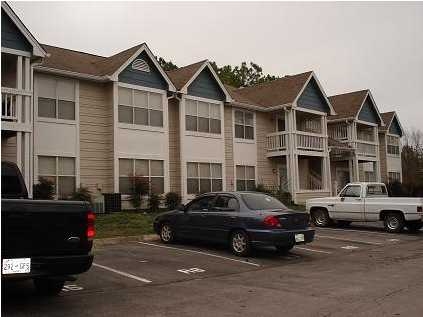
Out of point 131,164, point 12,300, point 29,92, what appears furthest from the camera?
point 131,164

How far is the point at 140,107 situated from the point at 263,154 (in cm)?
905

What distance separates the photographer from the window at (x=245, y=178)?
2739 centimetres

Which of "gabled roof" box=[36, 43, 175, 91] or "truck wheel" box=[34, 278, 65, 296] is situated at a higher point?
"gabled roof" box=[36, 43, 175, 91]

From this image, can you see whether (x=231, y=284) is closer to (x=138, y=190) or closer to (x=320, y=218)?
(x=320, y=218)

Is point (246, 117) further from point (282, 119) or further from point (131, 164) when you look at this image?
point (131, 164)

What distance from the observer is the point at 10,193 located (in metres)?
8.95

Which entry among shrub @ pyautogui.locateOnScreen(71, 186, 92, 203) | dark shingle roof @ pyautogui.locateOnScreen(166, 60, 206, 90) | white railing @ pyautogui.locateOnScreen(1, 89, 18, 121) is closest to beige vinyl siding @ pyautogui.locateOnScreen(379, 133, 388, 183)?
dark shingle roof @ pyautogui.locateOnScreen(166, 60, 206, 90)

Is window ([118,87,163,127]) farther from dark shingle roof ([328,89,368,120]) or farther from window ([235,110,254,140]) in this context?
dark shingle roof ([328,89,368,120])

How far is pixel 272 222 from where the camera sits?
11.7 metres

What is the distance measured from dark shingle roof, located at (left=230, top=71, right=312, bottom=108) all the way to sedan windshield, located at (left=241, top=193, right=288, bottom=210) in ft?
50.2

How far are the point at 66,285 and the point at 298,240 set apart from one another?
5525 millimetres

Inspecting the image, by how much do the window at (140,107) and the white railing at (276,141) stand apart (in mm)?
7997

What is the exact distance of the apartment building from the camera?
1869 centimetres

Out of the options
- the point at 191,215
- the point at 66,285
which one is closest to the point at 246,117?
the point at 191,215
